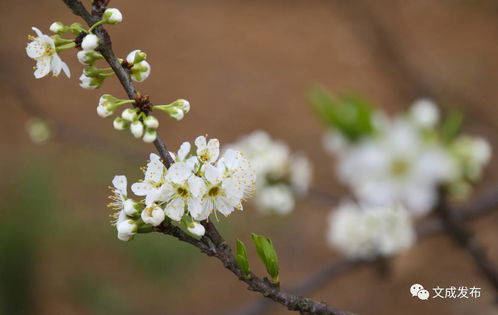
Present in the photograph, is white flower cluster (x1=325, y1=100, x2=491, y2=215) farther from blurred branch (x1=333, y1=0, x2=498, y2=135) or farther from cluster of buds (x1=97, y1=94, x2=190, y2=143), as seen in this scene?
blurred branch (x1=333, y1=0, x2=498, y2=135)

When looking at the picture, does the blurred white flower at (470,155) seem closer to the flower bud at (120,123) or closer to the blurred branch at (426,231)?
the blurred branch at (426,231)

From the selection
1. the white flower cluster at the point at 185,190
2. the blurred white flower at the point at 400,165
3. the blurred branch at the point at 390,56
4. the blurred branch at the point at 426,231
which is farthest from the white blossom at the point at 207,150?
the blurred branch at the point at 390,56

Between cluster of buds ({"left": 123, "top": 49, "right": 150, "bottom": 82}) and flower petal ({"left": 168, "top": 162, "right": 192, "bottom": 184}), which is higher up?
cluster of buds ({"left": 123, "top": 49, "right": 150, "bottom": 82})

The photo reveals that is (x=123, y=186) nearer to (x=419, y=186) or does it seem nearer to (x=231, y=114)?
(x=419, y=186)

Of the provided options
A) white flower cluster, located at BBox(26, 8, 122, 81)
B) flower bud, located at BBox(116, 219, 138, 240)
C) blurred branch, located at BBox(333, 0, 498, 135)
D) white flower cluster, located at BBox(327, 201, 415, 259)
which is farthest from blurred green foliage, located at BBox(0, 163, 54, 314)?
blurred branch, located at BBox(333, 0, 498, 135)

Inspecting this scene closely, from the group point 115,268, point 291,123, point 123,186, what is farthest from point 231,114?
point 123,186
